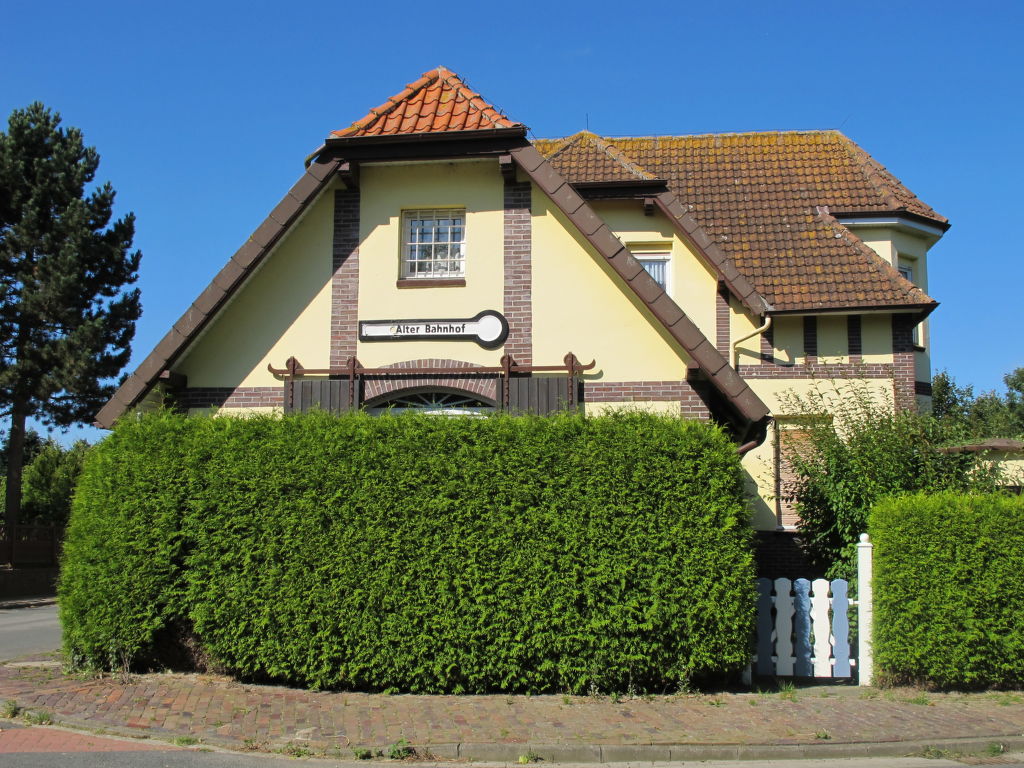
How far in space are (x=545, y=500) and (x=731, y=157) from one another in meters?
12.8

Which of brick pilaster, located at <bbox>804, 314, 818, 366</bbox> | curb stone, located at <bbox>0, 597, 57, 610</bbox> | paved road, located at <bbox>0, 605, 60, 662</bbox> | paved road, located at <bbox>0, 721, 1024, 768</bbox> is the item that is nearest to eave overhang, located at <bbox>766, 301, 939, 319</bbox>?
brick pilaster, located at <bbox>804, 314, 818, 366</bbox>

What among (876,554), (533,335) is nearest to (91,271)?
(533,335)

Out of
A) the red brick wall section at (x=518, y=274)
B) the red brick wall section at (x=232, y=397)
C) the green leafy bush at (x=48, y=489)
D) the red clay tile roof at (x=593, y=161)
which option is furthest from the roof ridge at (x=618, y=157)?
the green leafy bush at (x=48, y=489)

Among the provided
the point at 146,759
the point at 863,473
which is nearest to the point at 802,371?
the point at 863,473

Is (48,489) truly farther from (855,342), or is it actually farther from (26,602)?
(855,342)

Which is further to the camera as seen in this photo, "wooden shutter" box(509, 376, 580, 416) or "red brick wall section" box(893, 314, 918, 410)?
"red brick wall section" box(893, 314, 918, 410)

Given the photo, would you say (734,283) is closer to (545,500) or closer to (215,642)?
(545,500)

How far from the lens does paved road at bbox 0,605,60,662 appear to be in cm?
1291

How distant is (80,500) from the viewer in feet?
32.4

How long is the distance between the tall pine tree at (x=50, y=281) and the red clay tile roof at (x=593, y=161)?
1681cm

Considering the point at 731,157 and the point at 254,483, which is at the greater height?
the point at 731,157

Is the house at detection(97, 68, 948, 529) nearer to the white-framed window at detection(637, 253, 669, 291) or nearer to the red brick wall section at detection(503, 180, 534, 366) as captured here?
the red brick wall section at detection(503, 180, 534, 366)

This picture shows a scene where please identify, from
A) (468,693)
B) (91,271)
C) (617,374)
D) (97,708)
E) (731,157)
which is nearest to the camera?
(97,708)

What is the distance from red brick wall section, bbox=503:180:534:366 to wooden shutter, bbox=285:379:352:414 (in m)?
2.16
